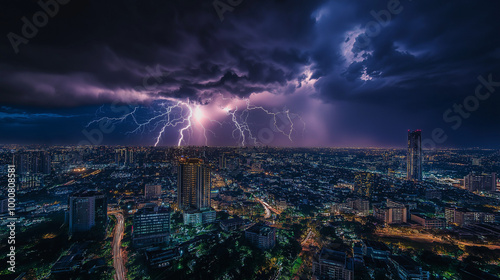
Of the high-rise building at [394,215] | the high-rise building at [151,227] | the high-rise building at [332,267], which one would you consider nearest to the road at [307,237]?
the high-rise building at [332,267]

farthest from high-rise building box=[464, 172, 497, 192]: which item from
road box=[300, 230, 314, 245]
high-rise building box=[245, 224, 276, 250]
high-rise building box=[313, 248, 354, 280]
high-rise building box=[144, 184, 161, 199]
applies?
high-rise building box=[144, 184, 161, 199]

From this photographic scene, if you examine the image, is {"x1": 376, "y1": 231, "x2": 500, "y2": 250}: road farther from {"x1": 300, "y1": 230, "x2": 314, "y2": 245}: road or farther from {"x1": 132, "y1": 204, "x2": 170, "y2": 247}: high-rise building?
{"x1": 132, "y1": 204, "x2": 170, "y2": 247}: high-rise building

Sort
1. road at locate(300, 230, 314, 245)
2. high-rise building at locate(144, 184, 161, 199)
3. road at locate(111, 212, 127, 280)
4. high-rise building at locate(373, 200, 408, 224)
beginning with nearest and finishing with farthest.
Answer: road at locate(111, 212, 127, 280) → road at locate(300, 230, 314, 245) → high-rise building at locate(373, 200, 408, 224) → high-rise building at locate(144, 184, 161, 199)

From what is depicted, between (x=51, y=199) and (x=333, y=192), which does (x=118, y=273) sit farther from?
(x=333, y=192)

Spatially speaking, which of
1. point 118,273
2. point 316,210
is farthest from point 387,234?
point 118,273

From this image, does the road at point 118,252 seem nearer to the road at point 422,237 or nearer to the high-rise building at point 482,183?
the road at point 422,237

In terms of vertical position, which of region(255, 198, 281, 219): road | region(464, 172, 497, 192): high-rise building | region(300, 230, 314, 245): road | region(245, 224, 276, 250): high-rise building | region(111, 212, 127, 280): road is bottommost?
region(255, 198, 281, 219): road

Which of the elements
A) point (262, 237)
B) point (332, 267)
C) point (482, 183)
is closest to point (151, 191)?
point (262, 237)
